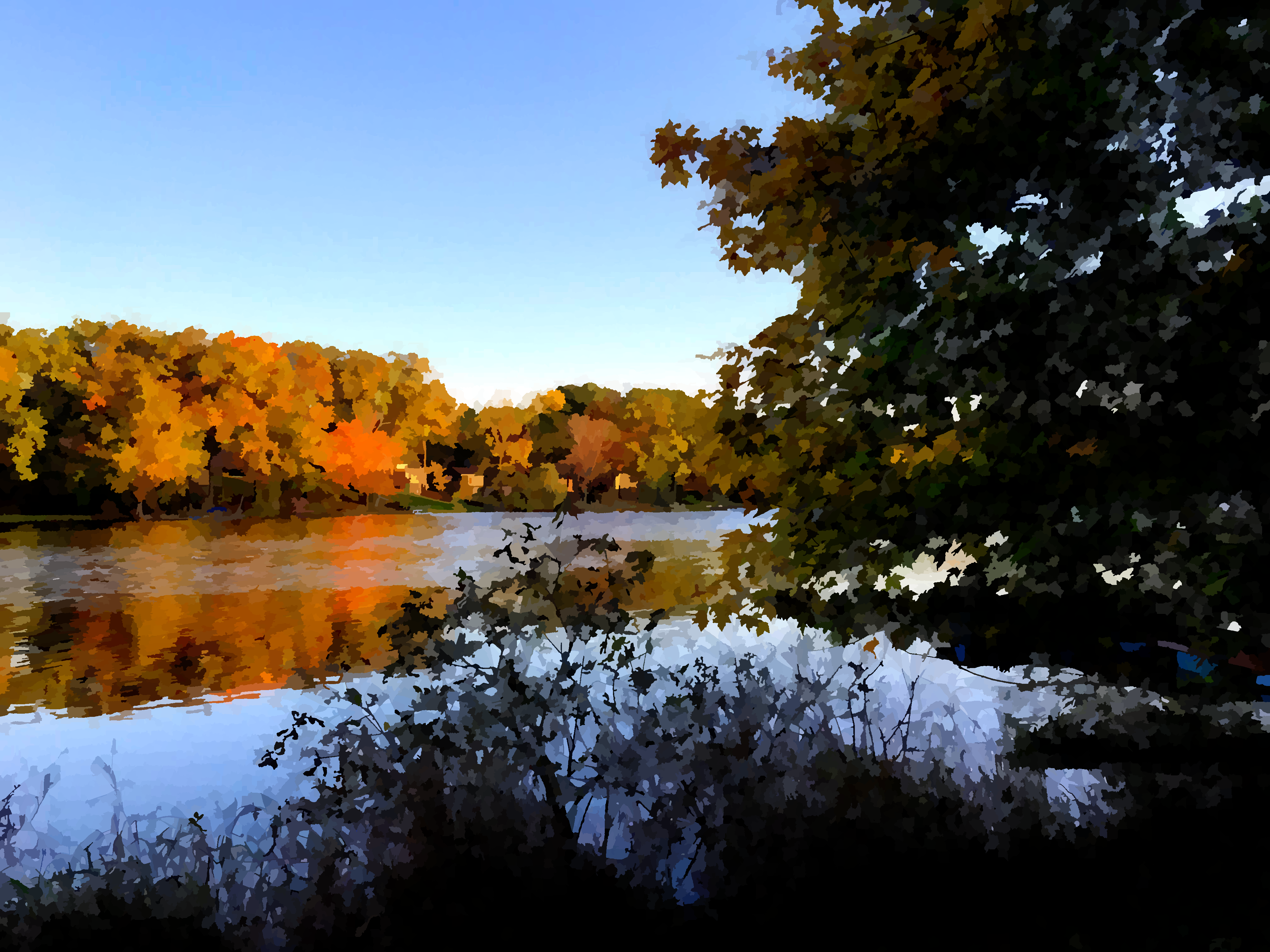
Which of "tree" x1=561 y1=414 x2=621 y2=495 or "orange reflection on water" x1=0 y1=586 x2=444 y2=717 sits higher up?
"tree" x1=561 y1=414 x2=621 y2=495

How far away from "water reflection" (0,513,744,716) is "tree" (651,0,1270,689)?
137 centimetres

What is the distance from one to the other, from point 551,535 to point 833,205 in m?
2.37

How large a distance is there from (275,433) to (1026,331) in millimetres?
44111

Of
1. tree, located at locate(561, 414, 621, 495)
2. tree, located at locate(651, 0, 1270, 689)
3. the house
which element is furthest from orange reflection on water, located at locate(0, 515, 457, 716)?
tree, located at locate(561, 414, 621, 495)

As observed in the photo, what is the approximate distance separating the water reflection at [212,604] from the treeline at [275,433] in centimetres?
802

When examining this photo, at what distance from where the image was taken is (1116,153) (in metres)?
4.18

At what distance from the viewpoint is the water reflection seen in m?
8.81

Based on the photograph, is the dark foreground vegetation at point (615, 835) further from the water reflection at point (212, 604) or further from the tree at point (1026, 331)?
the tree at point (1026, 331)

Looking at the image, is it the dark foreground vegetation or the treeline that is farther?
Answer: the treeline

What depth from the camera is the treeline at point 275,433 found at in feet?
119

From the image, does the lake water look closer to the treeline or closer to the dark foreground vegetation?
the dark foreground vegetation

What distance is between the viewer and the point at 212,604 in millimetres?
14617

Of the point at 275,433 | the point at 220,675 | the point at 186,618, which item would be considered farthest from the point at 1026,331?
the point at 275,433

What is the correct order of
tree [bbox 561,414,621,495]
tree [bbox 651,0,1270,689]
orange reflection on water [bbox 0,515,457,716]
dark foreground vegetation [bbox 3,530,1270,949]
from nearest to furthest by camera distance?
dark foreground vegetation [bbox 3,530,1270,949] → tree [bbox 651,0,1270,689] → orange reflection on water [bbox 0,515,457,716] → tree [bbox 561,414,621,495]
